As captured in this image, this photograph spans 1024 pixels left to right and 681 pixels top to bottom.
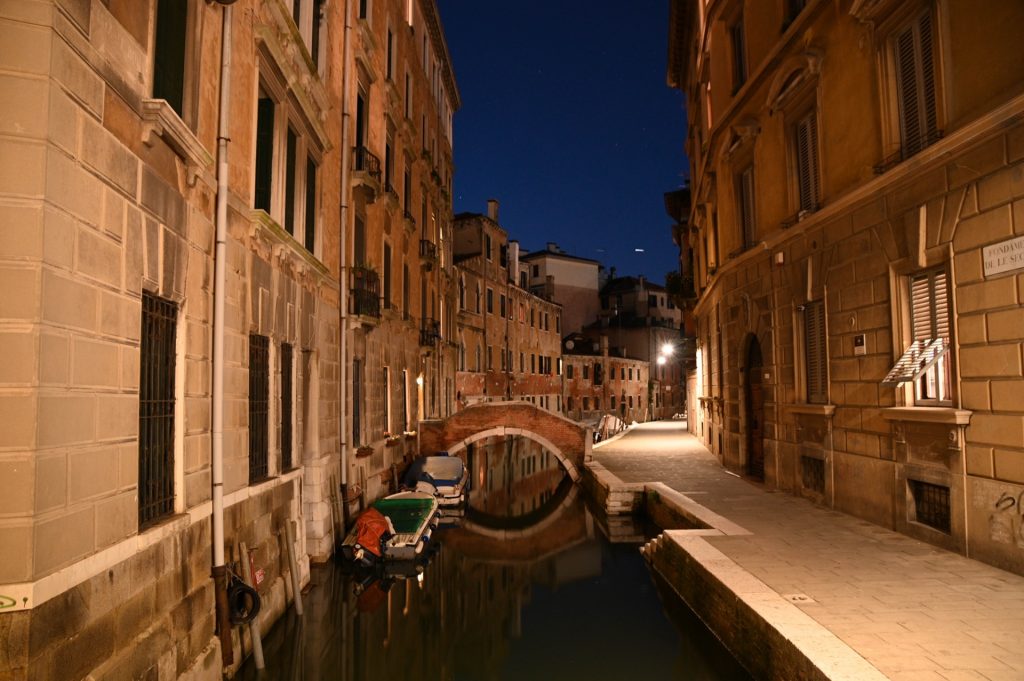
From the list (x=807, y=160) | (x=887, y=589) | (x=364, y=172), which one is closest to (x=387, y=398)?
(x=364, y=172)

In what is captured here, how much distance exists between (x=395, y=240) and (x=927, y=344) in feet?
40.1

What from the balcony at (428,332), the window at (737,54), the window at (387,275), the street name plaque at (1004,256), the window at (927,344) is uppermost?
the window at (737,54)

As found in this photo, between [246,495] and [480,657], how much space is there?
12.1 ft

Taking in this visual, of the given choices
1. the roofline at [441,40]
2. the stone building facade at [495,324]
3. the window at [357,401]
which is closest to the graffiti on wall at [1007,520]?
the window at [357,401]

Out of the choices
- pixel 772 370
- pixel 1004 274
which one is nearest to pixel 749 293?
pixel 772 370

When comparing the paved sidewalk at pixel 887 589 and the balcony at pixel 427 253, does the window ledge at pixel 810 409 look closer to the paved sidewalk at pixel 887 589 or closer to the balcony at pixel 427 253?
the paved sidewalk at pixel 887 589

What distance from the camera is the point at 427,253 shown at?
66.2 ft

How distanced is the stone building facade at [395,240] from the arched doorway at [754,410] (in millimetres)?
8055

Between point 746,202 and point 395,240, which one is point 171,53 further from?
point 746,202

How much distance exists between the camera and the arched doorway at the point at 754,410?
45.6 ft

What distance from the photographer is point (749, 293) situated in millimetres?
13750

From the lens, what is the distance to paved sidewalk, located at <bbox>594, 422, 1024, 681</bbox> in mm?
4824

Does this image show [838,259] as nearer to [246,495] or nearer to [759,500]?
[759,500]

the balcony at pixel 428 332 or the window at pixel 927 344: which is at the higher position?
the balcony at pixel 428 332
